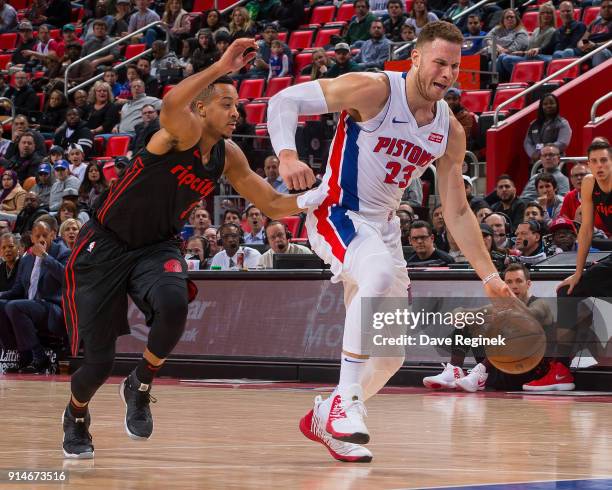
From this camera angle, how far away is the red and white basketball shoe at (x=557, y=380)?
34.2ft

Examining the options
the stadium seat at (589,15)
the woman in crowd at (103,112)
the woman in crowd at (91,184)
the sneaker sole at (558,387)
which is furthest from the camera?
the woman in crowd at (103,112)

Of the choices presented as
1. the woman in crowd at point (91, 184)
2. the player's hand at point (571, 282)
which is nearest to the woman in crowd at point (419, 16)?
the woman in crowd at point (91, 184)

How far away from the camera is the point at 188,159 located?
6184 mm

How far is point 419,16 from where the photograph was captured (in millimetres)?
17969

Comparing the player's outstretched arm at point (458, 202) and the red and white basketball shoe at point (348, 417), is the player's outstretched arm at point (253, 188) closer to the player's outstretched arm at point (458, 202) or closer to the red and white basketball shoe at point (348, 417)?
the player's outstretched arm at point (458, 202)

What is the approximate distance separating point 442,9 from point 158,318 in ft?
45.4

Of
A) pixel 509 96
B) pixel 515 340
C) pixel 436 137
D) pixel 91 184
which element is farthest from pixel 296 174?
pixel 91 184

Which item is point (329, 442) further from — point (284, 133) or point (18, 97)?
point (18, 97)

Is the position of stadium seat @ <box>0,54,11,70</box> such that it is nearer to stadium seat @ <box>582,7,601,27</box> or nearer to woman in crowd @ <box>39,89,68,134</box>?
woman in crowd @ <box>39,89,68,134</box>

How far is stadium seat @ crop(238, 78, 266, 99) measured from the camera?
19625mm

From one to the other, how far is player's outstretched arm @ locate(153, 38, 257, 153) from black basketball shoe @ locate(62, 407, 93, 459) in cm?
141

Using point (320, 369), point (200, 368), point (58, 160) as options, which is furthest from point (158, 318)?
point (58, 160)

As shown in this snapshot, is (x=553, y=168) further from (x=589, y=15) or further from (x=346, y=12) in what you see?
(x=346, y=12)

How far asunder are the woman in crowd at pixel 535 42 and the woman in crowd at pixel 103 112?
6646 mm
